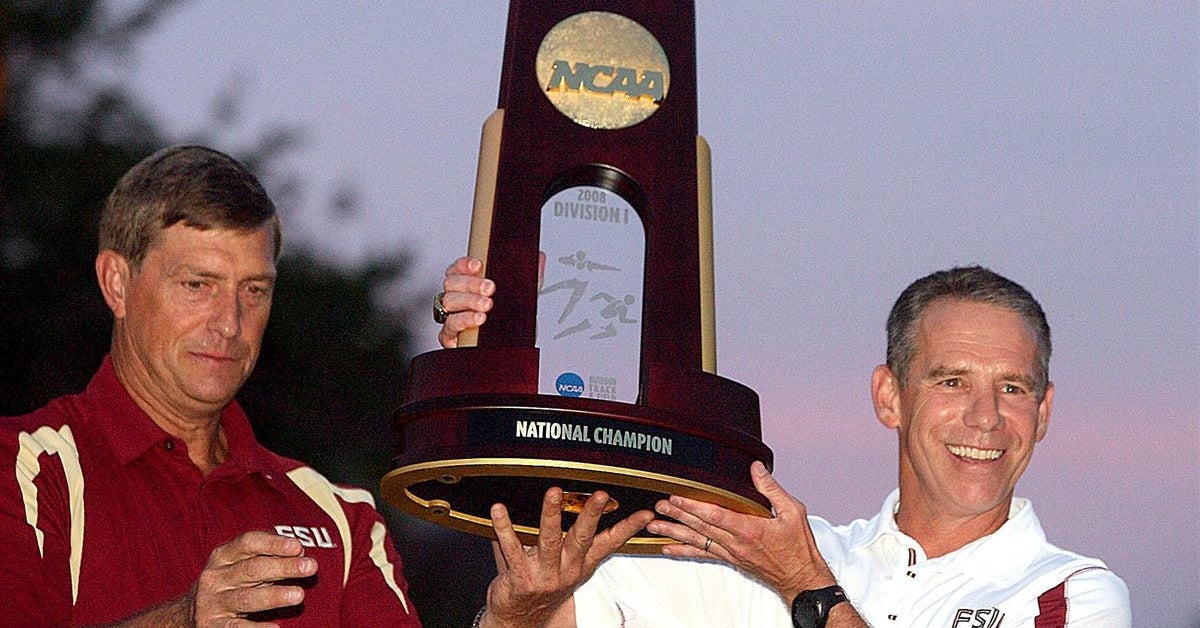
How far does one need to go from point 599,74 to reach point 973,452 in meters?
1.39

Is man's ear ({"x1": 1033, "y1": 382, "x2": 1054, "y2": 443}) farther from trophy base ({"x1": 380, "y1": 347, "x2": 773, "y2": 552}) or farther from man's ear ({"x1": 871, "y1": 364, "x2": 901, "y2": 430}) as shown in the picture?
trophy base ({"x1": 380, "y1": 347, "x2": 773, "y2": 552})

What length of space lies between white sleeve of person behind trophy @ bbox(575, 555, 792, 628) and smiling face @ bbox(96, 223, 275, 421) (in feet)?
3.59

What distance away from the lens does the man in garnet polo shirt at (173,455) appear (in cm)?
435

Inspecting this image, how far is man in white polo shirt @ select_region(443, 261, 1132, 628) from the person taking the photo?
193 inches

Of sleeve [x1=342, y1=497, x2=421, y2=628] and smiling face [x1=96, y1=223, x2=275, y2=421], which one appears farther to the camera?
sleeve [x1=342, y1=497, x2=421, y2=628]

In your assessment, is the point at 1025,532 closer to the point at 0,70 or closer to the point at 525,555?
the point at 525,555

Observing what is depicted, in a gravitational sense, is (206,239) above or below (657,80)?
below

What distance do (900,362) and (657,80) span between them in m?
1.13

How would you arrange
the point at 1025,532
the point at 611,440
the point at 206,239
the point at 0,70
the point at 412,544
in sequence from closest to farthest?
1. the point at 611,440
2. the point at 206,239
3. the point at 1025,532
4. the point at 0,70
5. the point at 412,544

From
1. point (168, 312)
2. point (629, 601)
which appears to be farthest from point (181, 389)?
point (629, 601)

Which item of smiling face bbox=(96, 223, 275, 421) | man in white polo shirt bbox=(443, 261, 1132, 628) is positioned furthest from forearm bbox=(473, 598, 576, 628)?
smiling face bbox=(96, 223, 275, 421)

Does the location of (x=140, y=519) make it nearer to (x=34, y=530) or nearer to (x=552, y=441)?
(x=34, y=530)

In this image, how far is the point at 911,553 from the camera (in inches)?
202

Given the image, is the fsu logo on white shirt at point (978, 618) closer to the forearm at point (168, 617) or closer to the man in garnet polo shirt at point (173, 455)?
the man in garnet polo shirt at point (173, 455)
